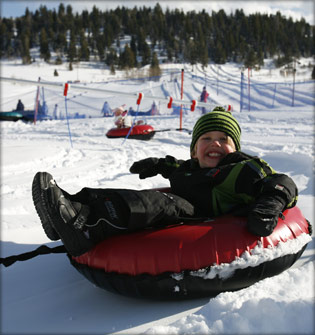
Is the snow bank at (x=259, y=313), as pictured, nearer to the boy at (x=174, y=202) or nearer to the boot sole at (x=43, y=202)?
the boy at (x=174, y=202)

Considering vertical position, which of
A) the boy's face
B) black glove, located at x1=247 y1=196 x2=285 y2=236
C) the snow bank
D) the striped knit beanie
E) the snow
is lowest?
the snow

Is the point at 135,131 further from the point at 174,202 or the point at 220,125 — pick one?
the point at 174,202

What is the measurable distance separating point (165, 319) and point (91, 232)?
21.1 inches

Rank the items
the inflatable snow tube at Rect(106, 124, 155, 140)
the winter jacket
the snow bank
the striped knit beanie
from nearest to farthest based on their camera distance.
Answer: the snow bank, the winter jacket, the striped knit beanie, the inflatable snow tube at Rect(106, 124, 155, 140)

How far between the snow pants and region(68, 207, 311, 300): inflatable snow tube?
5 centimetres

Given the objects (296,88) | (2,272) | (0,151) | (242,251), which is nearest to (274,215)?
(242,251)

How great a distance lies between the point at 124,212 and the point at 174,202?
29cm

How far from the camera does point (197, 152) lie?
2455 millimetres

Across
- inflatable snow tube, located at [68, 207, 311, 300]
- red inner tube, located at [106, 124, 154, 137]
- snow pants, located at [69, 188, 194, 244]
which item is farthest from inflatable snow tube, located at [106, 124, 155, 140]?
inflatable snow tube, located at [68, 207, 311, 300]

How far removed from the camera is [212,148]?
2.37m

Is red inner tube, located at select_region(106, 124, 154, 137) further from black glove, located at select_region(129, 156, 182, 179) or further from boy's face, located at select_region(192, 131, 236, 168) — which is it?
boy's face, located at select_region(192, 131, 236, 168)

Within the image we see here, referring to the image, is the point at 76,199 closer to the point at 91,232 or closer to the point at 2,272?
the point at 91,232

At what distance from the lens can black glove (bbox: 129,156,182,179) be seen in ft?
9.18

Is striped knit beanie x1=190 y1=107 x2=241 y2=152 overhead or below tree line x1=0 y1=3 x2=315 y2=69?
below
